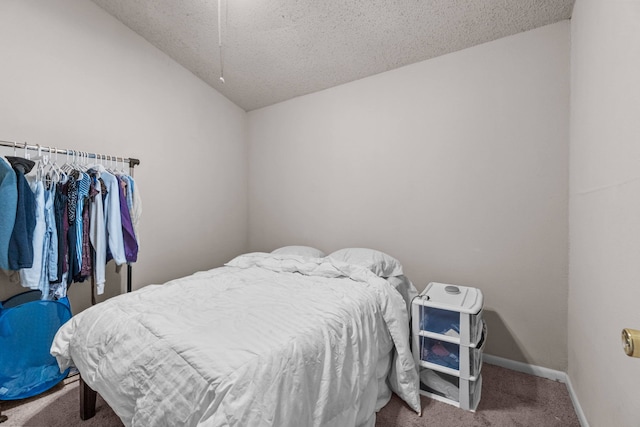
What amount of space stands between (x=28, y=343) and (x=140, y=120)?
184 cm

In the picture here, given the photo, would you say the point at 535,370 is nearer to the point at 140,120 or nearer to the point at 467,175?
the point at 467,175

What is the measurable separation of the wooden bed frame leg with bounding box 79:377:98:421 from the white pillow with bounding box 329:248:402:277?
5.84 feet

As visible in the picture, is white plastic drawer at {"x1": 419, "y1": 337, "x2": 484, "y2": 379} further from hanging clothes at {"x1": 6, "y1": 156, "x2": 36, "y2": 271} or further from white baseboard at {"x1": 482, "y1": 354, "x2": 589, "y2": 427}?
hanging clothes at {"x1": 6, "y1": 156, "x2": 36, "y2": 271}

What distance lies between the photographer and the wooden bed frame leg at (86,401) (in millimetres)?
1490

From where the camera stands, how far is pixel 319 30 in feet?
6.95

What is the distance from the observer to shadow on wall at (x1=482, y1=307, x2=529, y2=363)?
2.03 meters

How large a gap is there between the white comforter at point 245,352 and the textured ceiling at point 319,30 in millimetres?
1888

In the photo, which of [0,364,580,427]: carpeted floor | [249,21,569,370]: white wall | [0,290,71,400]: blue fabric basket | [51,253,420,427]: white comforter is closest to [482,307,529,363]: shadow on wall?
[249,21,569,370]: white wall

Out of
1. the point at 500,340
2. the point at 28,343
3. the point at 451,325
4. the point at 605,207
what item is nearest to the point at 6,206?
the point at 28,343

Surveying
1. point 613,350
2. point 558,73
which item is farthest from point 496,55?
point 613,350

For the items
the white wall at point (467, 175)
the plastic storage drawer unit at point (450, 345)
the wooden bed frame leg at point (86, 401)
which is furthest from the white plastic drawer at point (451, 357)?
the wooden bed frame leg at point (86, 401)

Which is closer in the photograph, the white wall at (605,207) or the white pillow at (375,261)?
the white wall at (605,207)

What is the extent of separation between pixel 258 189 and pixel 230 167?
429mm

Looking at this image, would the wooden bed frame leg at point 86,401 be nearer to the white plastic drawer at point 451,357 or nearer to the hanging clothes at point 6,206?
the hanging clothes at point 6,206
